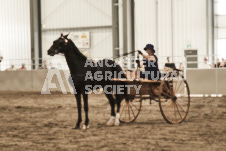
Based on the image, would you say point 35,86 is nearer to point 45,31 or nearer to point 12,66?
point 12,66

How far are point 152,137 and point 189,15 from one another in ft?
53.2

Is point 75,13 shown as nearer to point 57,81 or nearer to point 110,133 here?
point 57,81

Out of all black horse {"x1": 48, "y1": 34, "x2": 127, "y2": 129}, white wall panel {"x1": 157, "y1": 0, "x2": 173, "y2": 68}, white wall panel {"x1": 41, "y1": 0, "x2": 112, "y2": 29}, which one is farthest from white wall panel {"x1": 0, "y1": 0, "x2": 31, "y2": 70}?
black horse {"x1": 48, "y1": 34, "x2": 127, "y2": 129}

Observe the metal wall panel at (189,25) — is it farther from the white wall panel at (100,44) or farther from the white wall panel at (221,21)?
the white wall panel at (100,44)

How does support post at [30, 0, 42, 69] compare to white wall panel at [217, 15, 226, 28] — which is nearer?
white wall panel at [217, 15, 226, 28]

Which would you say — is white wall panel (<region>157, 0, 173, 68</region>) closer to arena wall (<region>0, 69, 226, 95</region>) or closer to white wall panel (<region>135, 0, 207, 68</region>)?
white wall panel (<region>135, 0, 207, 68</region>)

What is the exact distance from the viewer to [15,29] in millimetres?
25406

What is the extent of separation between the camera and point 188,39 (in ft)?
71.7

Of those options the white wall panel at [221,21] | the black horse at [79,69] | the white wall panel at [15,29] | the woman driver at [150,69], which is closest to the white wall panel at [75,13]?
the white wall panel at [15,29]

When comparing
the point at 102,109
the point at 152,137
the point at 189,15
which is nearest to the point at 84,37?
the point at 189,15

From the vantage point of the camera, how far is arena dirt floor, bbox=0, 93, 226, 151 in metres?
5.80

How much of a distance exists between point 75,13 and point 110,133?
1834 cm

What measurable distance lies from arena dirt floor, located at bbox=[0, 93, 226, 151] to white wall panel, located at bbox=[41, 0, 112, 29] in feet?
47.2

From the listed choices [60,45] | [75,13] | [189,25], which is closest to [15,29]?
[75,13]
